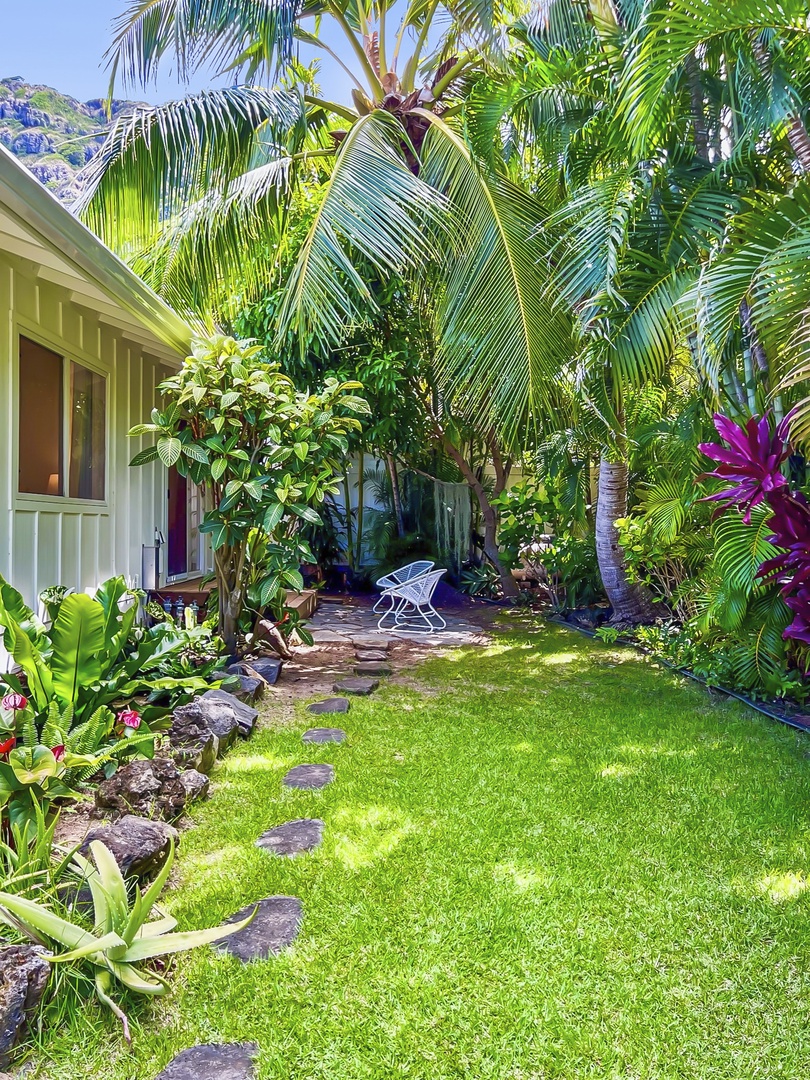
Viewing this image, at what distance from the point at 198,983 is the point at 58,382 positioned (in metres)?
3.82

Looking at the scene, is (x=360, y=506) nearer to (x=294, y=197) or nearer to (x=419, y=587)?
(x=419, y=587)

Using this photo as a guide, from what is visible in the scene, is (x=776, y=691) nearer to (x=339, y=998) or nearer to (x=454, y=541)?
(x=339, y=998)

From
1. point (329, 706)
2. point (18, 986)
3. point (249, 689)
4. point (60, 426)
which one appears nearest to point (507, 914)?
A: point (18, 986)

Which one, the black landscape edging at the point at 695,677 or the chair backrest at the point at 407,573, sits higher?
the chair backrest at the point at 407,573

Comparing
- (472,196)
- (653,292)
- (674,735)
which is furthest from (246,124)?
(674,735)

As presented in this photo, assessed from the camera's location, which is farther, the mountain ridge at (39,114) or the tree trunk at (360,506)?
the mountain ridge at (39,114)

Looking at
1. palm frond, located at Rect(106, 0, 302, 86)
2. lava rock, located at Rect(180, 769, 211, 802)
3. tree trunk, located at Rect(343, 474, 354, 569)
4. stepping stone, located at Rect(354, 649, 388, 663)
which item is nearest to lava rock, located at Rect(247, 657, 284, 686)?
stepping stone, located at Rect(354, 649, 388, 663)

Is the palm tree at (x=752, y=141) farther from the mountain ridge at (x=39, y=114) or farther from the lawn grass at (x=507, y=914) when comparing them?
the mountain ridge at (x=39, y=114)

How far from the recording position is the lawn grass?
1621 millimetres

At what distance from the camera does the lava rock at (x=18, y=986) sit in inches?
61.0

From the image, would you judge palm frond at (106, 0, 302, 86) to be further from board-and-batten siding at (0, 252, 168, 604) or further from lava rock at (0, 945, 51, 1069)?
lava rock at (0, 945, 51, 1069)

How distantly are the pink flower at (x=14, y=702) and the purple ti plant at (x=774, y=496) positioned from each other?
11.4 feet

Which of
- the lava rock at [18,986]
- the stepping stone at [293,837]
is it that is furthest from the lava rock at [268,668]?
the lava rock at [18,986]

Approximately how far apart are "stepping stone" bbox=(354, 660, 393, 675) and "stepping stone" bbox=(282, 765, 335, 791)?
1.97 meters
